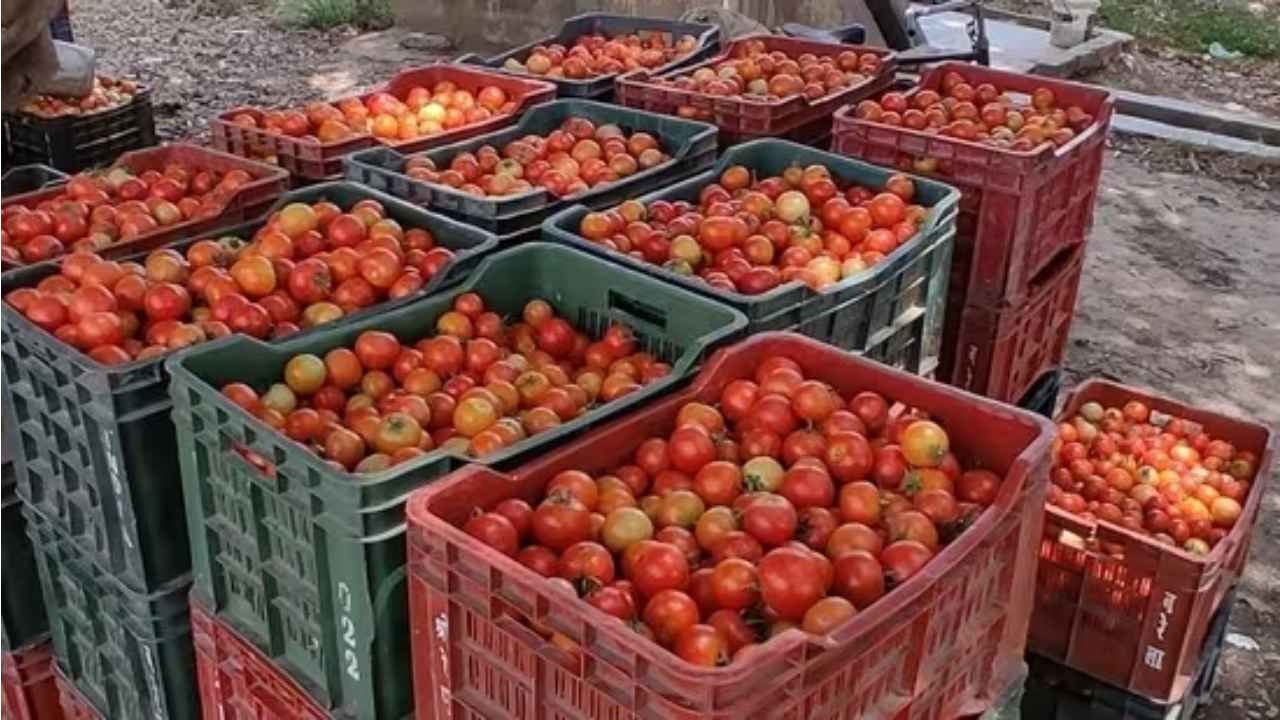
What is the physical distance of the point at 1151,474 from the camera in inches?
141

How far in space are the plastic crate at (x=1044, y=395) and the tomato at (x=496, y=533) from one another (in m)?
2.69

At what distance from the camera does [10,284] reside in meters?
2.90

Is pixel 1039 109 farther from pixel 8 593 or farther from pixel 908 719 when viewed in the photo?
pixel 8 593

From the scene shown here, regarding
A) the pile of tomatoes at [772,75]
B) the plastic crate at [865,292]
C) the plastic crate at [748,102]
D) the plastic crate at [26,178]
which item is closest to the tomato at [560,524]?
the plastic crate at [865,292]

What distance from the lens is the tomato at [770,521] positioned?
206cm

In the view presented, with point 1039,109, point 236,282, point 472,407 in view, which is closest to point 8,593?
point 236,282

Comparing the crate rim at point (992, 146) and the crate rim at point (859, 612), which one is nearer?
the crate rim at point (859, 612)

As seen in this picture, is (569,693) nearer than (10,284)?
Yes

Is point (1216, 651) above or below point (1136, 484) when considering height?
below

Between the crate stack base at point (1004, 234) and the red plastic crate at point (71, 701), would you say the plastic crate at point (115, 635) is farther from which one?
the crate stack base at point (1004, 234)

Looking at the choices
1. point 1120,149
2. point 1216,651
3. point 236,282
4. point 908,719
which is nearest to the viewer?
point 908,719

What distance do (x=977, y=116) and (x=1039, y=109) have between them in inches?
14.2

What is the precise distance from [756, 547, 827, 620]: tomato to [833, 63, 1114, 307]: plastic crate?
2084 millimetres

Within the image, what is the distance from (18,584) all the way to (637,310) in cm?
164
